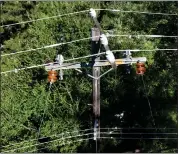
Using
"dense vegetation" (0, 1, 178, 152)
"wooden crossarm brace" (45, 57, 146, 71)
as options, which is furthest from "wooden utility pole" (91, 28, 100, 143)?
"dense vegetation" (0, 1, 178, 152)

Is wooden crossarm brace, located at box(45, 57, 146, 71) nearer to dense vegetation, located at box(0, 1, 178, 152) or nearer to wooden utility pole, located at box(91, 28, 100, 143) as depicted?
wooden utility pole, located at box(91, 28, 100, 143)

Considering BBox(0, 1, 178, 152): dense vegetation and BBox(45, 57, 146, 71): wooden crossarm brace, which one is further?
BBox(0, 1, 178, 152): dense vegetation

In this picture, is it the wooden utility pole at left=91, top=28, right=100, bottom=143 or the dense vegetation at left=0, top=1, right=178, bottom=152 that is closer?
the wooden utility pole at left=91, top=28, right=100, bottom=143

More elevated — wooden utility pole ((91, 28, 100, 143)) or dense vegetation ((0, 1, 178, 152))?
dense vegetation ((0, 1, 178, 152))

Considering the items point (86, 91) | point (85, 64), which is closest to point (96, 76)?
point (85, 64)

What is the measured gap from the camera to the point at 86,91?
62.8 ft

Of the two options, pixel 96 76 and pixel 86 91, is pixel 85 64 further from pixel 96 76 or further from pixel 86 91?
pixel 86 91

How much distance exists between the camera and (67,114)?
1866cm

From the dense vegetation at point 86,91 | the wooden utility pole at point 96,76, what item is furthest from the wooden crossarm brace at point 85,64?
the dense vegetation at point 86,91

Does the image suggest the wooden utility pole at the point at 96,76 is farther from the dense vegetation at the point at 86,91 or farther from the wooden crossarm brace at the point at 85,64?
the dense vegetation at the point at 86,91

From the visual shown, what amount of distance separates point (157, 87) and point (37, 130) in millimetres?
5521

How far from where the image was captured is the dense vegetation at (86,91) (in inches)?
717

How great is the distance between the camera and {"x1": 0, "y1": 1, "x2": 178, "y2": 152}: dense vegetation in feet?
59.8

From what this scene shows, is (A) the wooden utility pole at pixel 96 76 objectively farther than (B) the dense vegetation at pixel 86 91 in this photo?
No
